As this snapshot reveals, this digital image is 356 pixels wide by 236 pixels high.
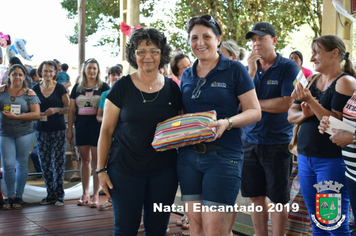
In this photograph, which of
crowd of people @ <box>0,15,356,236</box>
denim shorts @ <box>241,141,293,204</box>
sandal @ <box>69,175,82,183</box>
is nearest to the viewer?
crowd of people @ <box>0,15,356,236</box>

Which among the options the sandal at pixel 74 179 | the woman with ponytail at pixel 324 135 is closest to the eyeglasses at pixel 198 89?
the woman with ponytail at pixel 324 135

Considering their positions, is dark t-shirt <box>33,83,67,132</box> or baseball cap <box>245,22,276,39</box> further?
dark t-shirt <box>33,83,67,132</box>

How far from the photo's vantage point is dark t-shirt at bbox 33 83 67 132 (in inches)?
201

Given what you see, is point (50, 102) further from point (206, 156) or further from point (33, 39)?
point (33, 39)

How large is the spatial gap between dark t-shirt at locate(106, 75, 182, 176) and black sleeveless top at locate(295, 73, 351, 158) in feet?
2.86

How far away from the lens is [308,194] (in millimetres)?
2469

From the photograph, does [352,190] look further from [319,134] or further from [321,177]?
[319,134]

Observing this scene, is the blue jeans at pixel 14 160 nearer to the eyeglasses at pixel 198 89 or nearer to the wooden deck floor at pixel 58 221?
the wooden deck floor at pixel 58 221

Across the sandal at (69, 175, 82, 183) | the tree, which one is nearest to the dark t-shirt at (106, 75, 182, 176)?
the sandal at (69, 175, 82, 183)

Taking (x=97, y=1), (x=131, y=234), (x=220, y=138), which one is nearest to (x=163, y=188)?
(x=131, y=234)

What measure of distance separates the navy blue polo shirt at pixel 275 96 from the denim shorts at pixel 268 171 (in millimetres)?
58

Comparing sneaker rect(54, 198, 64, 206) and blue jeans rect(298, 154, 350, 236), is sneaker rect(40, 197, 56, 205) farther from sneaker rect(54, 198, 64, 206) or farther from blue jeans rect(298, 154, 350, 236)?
blue jeans rect(298, 154, 350, 236)

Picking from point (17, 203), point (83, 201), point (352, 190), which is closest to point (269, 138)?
point (352, 190)

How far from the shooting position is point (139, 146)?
7.20 ft
